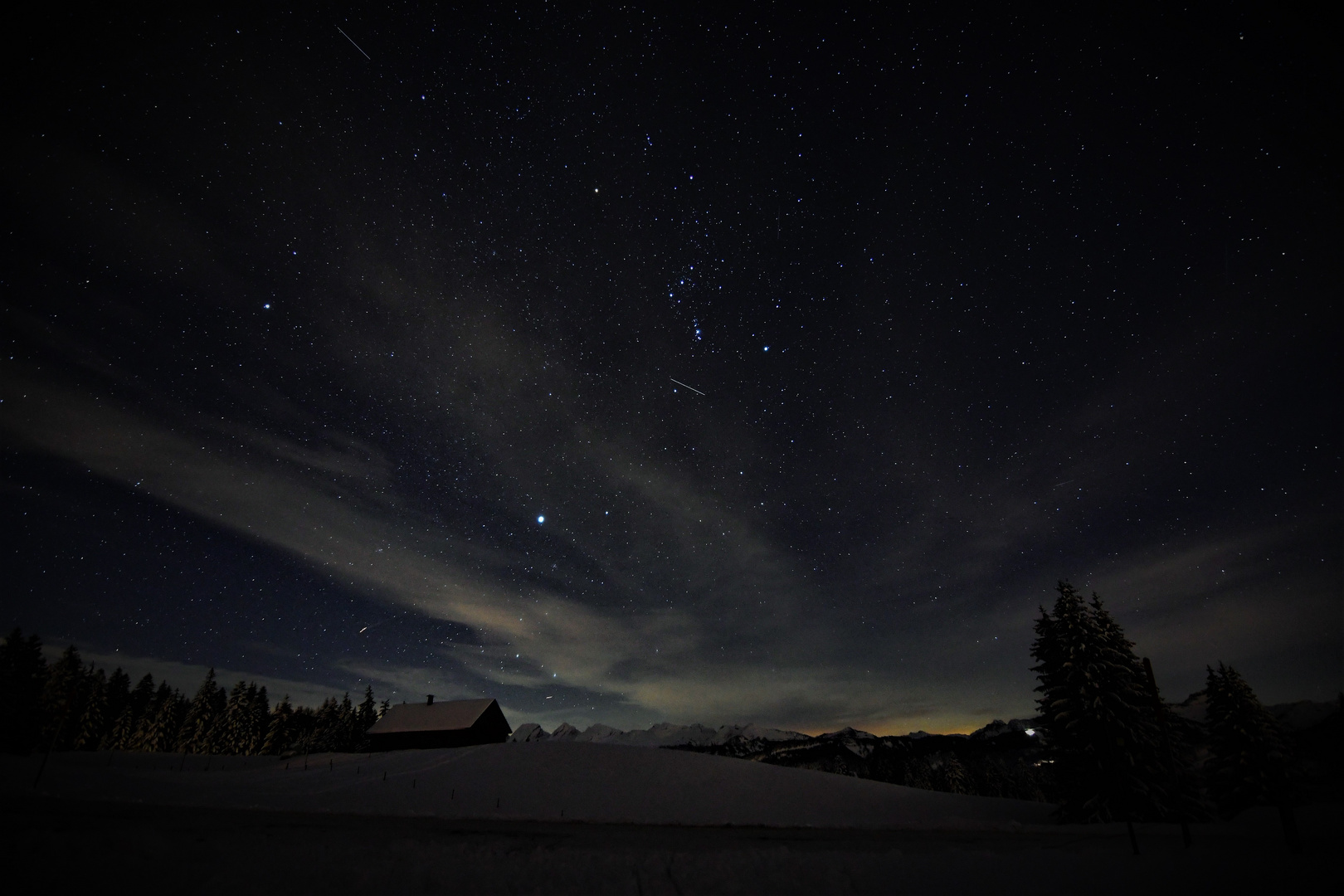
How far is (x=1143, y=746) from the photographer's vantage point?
89.2 ft

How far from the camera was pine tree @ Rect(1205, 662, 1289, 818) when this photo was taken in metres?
31.1

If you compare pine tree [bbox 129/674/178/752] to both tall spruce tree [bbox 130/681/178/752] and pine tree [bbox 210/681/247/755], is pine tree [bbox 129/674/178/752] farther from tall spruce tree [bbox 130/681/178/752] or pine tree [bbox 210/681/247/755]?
pine tree [bbox 210/681/247/755]

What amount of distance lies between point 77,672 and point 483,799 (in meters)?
67.7

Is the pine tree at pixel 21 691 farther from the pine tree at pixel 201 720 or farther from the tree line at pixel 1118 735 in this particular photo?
the tree line at pixel 1118 735

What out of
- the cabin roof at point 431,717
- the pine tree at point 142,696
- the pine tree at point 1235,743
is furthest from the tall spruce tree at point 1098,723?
the pine tree at point 142,696

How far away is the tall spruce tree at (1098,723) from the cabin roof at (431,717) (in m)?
54.5

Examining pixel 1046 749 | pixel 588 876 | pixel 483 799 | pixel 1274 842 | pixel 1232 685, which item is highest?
pixel 1232 685

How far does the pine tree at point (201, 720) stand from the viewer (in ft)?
234

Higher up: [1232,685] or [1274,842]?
[1232,685]

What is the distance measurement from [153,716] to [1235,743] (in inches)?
4618

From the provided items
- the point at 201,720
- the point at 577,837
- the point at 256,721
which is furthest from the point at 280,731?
the point at 577,837

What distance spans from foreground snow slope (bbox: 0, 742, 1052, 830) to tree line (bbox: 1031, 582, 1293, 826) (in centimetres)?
513

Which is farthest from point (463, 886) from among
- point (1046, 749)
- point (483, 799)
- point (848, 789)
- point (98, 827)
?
point (848, 789)

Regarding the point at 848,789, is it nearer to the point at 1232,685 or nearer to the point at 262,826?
the point at 1232,685
